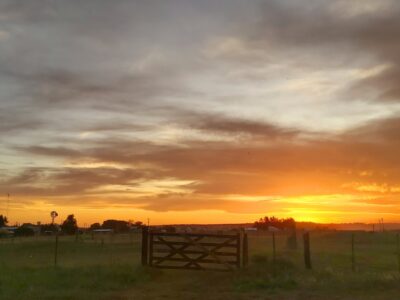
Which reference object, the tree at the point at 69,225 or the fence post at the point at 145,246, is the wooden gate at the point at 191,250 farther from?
the tree at the point at 69,225

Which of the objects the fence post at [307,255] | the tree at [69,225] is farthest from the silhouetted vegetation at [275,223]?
the fence post at [307,255]

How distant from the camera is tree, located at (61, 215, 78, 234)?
9544cm

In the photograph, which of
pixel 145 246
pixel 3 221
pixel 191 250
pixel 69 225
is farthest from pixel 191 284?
pixel 3 221

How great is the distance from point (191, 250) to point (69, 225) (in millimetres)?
Result: 78078

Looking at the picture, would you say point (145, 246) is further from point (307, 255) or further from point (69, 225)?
point (69, 225)

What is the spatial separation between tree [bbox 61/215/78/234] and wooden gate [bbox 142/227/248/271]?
73.5 m

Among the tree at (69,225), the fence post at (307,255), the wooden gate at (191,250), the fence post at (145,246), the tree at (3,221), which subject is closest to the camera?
the wooden gate at (191,250)

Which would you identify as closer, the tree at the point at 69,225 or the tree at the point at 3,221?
the tree at the point at 69,225

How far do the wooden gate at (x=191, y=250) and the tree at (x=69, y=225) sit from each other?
7347 cm

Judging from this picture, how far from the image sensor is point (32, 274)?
71.8 feet

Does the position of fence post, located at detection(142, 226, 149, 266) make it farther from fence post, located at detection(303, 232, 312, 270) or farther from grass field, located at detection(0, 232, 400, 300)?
fence post, located at detection(303, 232, 312, 270)

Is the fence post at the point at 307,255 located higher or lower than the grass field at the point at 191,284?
higher

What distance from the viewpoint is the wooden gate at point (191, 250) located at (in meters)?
23.3

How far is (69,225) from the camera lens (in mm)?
97375
